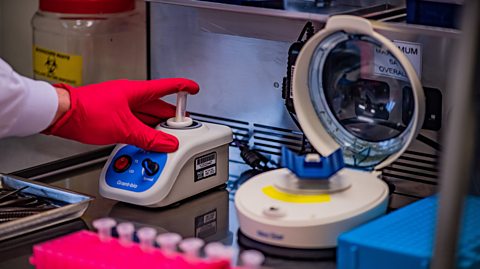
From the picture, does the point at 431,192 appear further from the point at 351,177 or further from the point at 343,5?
the point at 343,5

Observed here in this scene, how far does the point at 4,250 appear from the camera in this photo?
161 centimetres

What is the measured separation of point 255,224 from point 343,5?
0.67m

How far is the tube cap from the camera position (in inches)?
87.2

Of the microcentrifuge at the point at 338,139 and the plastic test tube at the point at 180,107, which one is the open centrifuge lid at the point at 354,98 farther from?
the plastic test tube at the point at 180,107

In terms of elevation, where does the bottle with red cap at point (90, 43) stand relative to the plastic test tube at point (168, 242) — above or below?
Result: above

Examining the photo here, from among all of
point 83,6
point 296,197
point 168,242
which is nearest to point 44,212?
point 168,242

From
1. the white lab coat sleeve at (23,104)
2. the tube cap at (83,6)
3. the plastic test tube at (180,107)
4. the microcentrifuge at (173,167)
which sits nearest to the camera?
the white lab coat sleeve at (23,104)

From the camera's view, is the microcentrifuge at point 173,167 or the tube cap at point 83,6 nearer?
the microcentrifuge at point 173,167

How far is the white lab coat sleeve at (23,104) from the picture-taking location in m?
1.67

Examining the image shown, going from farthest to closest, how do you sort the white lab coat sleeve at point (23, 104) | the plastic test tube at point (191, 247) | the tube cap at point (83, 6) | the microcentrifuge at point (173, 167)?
the tube cap at point (83, 6), the microcentrifuge at point (173, 167), the white lab coat sleeve at point (23, 104), the plastic test tube at point (191, 247)

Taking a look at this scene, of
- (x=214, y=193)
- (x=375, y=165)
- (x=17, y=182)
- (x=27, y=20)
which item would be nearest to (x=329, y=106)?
(x=375, y=165)

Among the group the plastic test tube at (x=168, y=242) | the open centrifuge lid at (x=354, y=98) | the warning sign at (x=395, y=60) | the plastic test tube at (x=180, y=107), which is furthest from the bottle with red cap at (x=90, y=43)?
the plastic test tube at (x=168, y=242)

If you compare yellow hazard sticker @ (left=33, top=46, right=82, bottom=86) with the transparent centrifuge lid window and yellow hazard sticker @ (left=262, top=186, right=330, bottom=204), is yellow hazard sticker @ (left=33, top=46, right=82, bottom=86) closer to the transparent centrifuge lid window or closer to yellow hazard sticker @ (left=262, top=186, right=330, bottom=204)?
the transparent centrifuge lid window

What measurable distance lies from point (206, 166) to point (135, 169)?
151 mm
